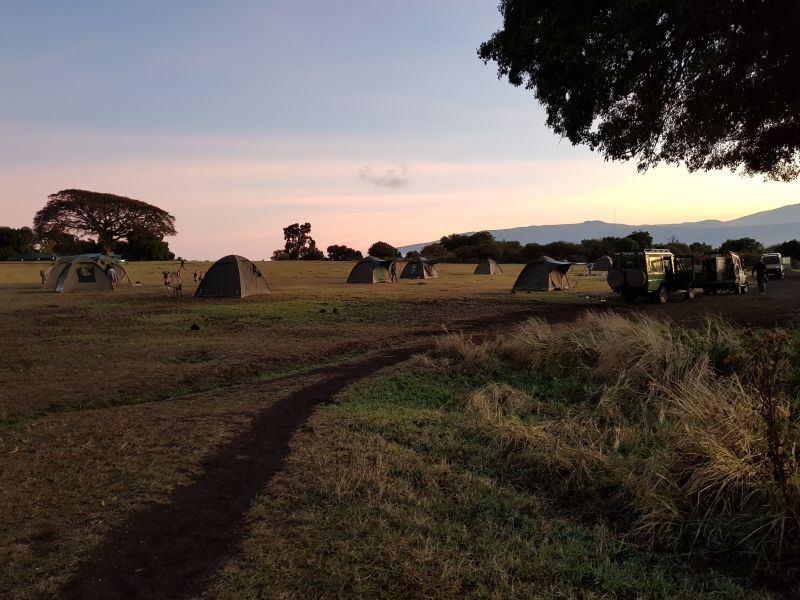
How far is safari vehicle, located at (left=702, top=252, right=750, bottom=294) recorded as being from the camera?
26750mm

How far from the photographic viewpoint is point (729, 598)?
3.35m

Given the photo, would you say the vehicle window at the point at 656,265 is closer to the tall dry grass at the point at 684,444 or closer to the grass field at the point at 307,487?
the tall dry grass at the point at 684,444

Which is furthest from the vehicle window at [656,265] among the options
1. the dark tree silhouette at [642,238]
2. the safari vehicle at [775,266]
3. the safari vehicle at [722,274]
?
the dark tree silhouette at [642,238]

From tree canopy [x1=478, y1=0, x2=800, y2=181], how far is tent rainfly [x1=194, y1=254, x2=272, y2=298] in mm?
15412

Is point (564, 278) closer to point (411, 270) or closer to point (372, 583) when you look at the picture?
point (411, 270)

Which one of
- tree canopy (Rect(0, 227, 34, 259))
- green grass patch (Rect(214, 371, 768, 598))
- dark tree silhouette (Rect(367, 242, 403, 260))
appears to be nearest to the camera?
green grass patch (Rect(214, 371, 768, 598))

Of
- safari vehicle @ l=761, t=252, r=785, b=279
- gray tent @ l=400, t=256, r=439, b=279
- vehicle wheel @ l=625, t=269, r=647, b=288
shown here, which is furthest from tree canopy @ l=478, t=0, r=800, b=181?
safari vehicle @ l=761, t=252, r=785, b=279

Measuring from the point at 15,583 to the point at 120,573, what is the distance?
609mm

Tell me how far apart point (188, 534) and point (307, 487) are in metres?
1.08

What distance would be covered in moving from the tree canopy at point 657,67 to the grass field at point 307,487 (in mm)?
7182

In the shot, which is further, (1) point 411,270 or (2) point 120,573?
(1) point 411,270

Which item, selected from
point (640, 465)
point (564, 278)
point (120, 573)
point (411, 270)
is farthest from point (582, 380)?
point (411, 270)

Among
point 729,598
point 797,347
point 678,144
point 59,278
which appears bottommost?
point 729,598

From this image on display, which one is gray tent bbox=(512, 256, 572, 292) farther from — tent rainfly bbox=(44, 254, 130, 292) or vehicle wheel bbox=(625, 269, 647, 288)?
tent rainfly bbox=(44, 254, 130, 292)
